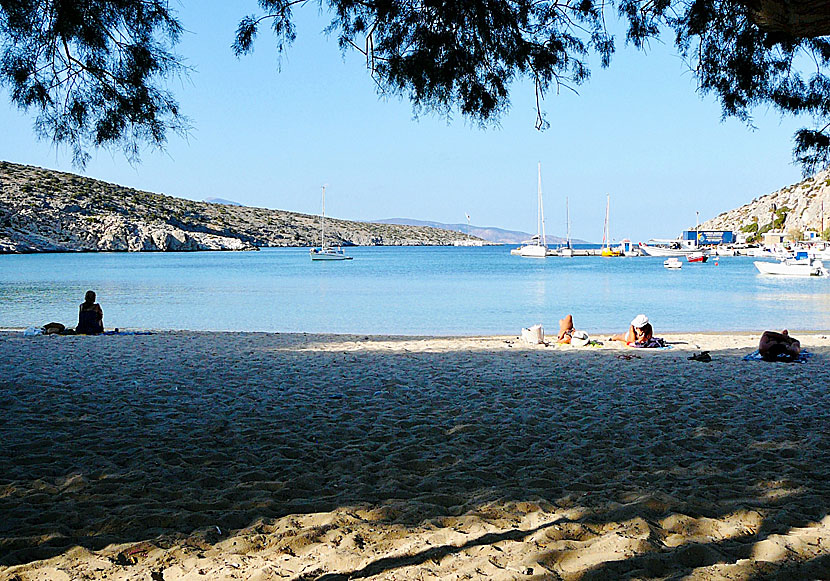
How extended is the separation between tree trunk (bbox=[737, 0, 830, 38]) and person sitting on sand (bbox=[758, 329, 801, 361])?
609 cm

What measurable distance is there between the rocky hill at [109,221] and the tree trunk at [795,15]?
93622mm

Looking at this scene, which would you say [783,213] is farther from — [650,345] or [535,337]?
[535,337]

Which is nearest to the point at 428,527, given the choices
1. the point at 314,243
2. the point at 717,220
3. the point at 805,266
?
the point at 805,266

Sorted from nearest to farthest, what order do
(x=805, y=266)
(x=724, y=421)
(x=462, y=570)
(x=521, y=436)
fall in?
(x=462, y=570) < (x=521, y=436) < (x=724, y=421) < (x=805, y=266)

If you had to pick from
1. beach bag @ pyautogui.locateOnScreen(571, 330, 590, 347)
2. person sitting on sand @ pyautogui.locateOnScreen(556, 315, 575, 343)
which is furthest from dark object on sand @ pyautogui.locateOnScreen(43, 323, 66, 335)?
beach bag @ pyautogui.locateOnScreen(571, 330, 590, 347)

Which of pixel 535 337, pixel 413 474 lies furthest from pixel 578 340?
pixel 413 474

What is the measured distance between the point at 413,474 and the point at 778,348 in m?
7.20

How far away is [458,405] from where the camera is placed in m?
6.61

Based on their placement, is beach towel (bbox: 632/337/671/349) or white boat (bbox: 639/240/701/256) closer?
beach towel (bbox: 632/337/671/349)

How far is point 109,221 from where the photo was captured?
97.1 metres

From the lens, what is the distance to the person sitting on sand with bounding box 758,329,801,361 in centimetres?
951

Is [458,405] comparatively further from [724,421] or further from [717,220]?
[717,220]

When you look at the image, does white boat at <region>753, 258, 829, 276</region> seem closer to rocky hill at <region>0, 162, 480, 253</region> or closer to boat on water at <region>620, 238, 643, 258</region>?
boat on water at <region>620, 238, 643, 258</region>

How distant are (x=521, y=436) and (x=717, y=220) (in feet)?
558
